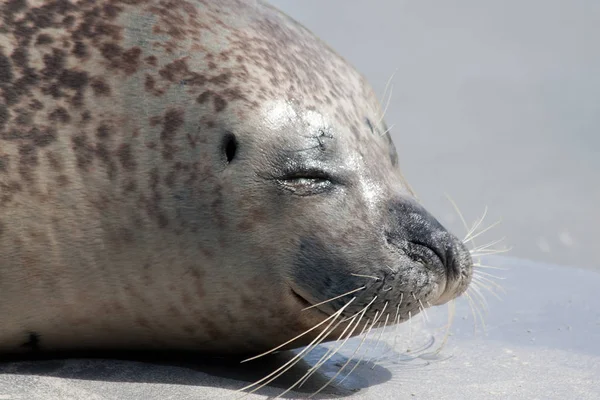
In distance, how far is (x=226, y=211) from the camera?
3.62 m

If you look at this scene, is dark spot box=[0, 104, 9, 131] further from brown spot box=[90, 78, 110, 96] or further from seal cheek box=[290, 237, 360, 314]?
seal cheek box=[290, 237, 360, 314]

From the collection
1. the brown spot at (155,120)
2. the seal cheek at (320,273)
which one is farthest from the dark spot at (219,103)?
the seal cheek at (320,273)

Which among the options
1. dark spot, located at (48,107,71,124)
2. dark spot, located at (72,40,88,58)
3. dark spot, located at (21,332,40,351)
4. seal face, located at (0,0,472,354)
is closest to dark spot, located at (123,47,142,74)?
seal face, located at (0,0,472,354)

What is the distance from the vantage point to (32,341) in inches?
144

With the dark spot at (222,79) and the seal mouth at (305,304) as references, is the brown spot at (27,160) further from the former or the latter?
the seal mouth at (305,304)

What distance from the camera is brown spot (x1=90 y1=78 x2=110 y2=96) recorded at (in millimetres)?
3759

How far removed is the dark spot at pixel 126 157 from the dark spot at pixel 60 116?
0.76 feet

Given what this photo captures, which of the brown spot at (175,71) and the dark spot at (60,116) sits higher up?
the brown spot at (175,71)

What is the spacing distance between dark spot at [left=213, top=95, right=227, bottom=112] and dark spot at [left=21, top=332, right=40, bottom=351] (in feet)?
3.46

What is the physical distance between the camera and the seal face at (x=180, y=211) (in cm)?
361

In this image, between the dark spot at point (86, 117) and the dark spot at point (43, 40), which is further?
the dark spot at point (43, 40)

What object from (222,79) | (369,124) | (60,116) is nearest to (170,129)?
(222,79)

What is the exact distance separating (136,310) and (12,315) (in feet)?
1.44

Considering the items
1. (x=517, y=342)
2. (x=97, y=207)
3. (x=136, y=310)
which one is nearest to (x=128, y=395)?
(x=136, y=310)
